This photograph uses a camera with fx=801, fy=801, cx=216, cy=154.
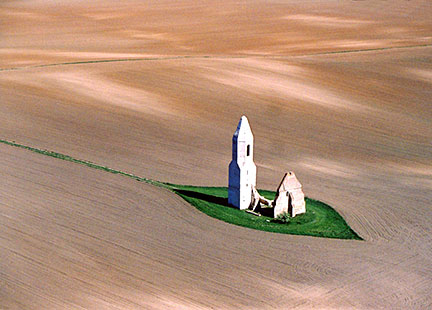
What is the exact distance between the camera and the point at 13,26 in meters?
82.7

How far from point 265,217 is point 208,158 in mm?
8916

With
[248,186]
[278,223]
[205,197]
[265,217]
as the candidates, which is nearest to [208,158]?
[205,197]

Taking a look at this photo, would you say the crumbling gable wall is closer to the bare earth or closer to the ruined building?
the ruined building

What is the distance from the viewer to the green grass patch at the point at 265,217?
96.8 ft

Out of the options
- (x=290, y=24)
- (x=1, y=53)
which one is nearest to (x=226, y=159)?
(x=1, y=53)

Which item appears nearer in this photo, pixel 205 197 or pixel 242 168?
pixel 242 168

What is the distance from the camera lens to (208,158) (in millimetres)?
39125

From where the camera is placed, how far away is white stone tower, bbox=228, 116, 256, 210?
3053 cm

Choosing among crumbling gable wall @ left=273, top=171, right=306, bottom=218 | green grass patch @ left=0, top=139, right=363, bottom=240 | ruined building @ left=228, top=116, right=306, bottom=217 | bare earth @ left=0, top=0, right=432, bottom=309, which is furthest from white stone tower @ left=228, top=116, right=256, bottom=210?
bare earth @ left=0, top=0, right=432, bottom=309

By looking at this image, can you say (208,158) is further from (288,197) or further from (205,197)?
(288,197)

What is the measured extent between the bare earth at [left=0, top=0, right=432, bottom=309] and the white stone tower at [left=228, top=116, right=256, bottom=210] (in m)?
1.88

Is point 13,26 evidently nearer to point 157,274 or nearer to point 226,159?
point 226,159

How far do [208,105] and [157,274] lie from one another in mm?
24208

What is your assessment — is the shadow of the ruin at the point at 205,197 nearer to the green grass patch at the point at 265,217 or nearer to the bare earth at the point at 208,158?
the green grass patch at the point at 265,217
